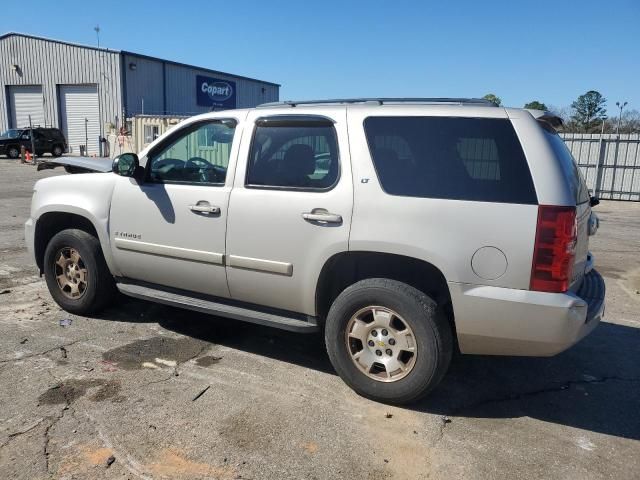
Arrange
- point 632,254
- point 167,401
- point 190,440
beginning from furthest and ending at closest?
point 632,254 → point 167,401 → point 190,440

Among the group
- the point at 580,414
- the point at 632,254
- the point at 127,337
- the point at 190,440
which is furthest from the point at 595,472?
the point at 632,254

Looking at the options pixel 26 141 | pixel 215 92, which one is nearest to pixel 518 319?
pixel 26 141

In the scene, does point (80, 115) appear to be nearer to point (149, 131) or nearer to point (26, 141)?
point (26, 141)

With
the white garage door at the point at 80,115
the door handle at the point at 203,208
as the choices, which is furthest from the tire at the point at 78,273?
the white garage door at the point at 80,115

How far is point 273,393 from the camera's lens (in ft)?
12.2

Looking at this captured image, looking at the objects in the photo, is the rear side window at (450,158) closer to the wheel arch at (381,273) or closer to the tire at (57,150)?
the wheel arch at (381,273)

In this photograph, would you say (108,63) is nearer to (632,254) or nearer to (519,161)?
(632,254)

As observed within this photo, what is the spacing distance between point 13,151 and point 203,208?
31667mm

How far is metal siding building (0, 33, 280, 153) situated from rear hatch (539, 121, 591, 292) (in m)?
33.1

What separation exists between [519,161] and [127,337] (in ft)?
11.3

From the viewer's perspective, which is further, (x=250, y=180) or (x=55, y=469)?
(x=250, y=180)

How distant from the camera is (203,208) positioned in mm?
4074

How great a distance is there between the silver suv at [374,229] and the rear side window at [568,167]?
0.02 metres

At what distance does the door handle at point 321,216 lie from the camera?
11.7ft
